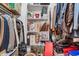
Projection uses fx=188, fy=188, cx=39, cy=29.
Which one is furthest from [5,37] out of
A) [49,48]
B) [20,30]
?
[49,48]

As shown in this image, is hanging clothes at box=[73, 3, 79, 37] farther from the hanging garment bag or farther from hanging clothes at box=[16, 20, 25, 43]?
the hanging garment bag

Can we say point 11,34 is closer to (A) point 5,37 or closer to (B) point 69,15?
(A) point 5,37

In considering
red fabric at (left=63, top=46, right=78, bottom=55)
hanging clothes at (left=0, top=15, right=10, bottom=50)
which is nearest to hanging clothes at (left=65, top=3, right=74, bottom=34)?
→ red fabric at (left=63, top=46, right=78, bottom=55)

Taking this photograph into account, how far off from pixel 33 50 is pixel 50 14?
0.33 m

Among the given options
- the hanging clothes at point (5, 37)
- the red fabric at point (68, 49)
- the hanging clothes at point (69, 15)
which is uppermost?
the hanging clothes at point (69, 15)

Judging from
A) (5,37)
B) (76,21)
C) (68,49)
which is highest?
(76,21)

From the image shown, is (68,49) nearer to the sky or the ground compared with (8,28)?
nearer to the ground

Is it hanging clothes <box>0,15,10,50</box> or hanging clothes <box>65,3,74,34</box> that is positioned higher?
hanging clothes <box>65,3,74,34</box>

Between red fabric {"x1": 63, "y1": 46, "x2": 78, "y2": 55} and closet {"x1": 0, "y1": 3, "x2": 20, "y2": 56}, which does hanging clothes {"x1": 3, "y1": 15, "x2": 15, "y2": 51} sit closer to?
closet {"x1": 0, "y1": 3, "x2": 20, "y2": 56}

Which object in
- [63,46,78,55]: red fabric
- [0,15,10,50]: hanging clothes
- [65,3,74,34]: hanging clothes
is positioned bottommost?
[63,46,78,55]: red fabric

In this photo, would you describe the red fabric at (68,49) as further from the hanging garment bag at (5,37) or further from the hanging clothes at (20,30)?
the hanging garment bag at (5,37)

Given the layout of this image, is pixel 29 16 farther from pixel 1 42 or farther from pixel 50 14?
pixel 1 42

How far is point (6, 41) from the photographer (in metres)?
1.55

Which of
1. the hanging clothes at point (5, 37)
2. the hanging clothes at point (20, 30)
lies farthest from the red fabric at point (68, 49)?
the hanging clothes at point (5, 37)
